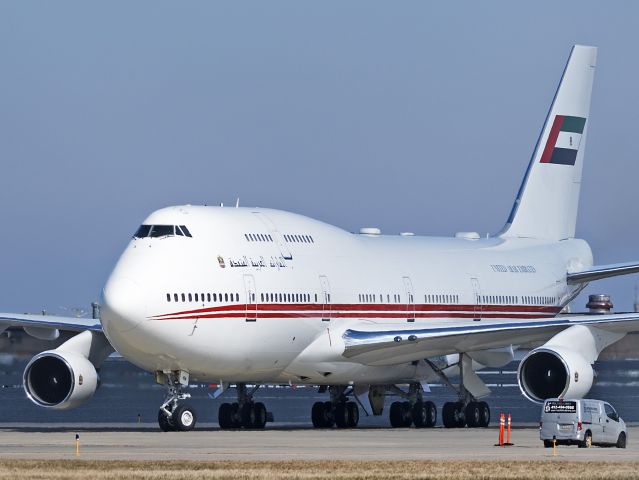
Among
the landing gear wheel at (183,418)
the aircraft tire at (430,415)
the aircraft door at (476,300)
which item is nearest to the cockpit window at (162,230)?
the landing gear wheel at (183,418)

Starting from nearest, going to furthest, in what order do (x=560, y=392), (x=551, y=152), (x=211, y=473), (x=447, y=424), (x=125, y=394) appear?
(x=211, y=473) → (x=560, y=392) → (x=447, y=424) → (x=551, y=152) → (x=125, y=394)

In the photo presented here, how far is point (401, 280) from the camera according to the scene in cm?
4981

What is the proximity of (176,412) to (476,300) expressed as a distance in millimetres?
14315

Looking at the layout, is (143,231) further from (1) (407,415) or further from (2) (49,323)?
(1) (407,415)

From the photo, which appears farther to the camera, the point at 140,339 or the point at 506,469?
the point at 140,339

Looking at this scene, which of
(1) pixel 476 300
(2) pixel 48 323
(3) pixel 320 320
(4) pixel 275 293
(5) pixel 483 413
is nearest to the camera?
(4) pixel 275 293

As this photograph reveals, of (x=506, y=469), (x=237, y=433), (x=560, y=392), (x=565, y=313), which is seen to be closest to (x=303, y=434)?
(x=237, y=433)

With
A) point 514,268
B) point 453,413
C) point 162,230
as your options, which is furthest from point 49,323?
point 514,268

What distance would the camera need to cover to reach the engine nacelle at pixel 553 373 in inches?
1777

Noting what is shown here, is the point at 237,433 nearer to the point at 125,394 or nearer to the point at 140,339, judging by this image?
the point at 140,339

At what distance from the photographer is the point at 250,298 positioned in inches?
1695

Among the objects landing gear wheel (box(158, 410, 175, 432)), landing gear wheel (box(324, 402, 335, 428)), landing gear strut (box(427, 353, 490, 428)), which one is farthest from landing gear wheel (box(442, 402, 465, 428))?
landing gear wheel (box(158, 410, 175, 432))

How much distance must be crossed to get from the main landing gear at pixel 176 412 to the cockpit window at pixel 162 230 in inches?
142

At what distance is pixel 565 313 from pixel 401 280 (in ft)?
39.3
